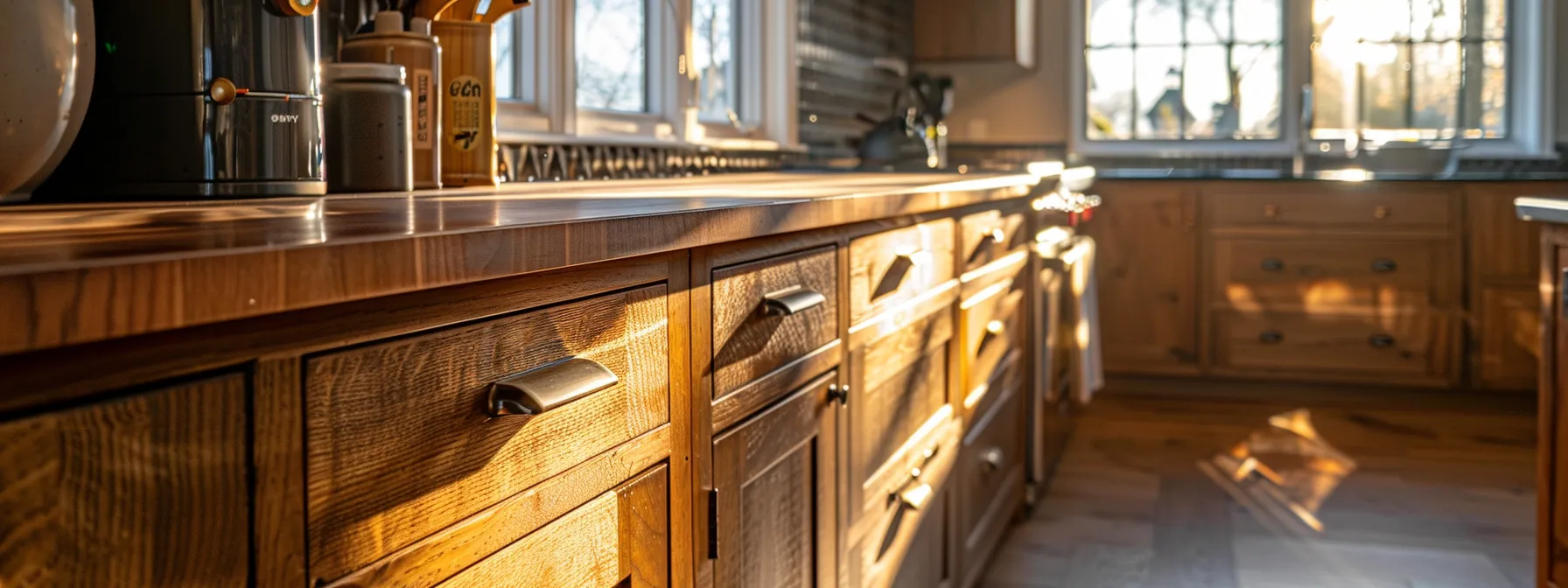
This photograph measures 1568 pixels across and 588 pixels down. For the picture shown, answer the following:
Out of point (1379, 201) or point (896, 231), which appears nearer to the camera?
point (896, 231)

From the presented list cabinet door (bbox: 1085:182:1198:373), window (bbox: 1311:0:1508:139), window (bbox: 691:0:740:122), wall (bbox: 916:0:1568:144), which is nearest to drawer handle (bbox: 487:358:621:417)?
window (bbox: 691:0:740:122)

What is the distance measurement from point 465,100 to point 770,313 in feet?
2.03

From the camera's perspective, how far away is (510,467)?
0.81m

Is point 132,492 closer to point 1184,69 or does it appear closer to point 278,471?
point 278,471

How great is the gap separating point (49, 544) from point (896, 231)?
1387 mm

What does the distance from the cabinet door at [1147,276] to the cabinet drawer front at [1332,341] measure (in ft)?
0.51

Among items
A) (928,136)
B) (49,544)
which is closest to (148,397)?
(49,544)

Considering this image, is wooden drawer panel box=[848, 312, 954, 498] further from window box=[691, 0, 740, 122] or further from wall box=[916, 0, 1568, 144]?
wall box=[916, 0, 1568, 144]

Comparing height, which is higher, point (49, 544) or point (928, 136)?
point (928, 136)

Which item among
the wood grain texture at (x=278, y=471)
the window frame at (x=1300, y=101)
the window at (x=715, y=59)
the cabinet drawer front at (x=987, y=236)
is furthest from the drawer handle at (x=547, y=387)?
the window frame at (x=1300, y=101)

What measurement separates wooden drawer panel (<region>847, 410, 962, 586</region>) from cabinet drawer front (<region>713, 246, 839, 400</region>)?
28cm

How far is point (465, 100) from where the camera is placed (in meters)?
1.67

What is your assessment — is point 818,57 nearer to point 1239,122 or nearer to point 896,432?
point 896,432

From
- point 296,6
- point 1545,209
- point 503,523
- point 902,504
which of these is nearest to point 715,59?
point 902,504
